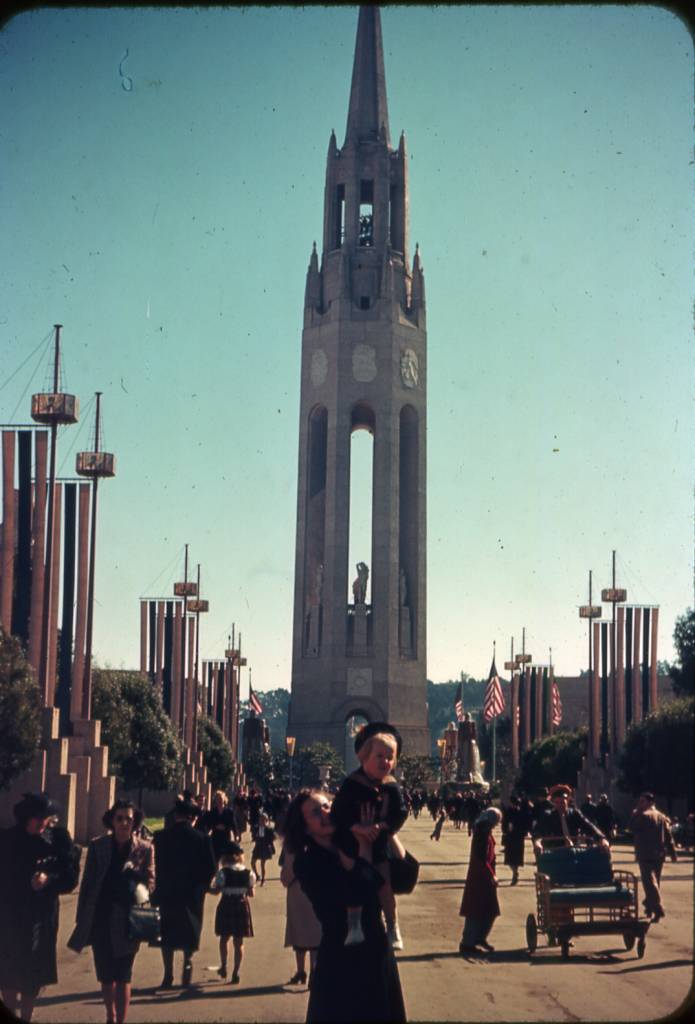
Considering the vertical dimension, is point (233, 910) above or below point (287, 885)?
below

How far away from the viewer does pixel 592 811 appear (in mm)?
26844

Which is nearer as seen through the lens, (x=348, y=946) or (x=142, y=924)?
(x=348, y=946)

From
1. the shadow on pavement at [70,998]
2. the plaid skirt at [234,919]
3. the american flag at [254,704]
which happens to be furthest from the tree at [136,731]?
the shadow on pavement at [70,998]

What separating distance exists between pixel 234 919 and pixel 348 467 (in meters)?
76.8

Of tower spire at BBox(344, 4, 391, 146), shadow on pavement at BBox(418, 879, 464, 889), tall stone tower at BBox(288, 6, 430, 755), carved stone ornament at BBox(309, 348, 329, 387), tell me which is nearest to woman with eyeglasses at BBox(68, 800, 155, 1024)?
shadow on pavement at BBox(418, 879, 464, 889)

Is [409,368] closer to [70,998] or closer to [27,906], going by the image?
[70,998]

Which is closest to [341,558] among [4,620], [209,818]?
[4,620]

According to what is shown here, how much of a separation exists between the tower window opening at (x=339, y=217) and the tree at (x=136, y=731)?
54226 mm

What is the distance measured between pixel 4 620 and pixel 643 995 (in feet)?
74.3

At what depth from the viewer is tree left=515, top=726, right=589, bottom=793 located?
57.3m

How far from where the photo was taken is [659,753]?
36500 mm

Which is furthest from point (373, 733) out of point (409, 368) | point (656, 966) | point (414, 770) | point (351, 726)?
point (351, 726)

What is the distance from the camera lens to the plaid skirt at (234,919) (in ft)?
41.2

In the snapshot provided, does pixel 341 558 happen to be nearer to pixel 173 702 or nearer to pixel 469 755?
pixel 469 755
